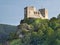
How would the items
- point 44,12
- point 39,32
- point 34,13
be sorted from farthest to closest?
point 44,12, point 34,13, point 39,32

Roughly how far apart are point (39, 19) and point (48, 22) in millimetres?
3146

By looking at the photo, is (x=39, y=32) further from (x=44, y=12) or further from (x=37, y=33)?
(x=44, y=12)

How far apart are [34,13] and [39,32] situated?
894 centimetres

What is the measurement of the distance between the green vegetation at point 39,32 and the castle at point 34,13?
3.87 ft

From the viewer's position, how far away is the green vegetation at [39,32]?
6944 centimetres

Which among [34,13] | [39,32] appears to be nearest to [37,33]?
[39,32]

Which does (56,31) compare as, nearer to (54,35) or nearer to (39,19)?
(54,35)

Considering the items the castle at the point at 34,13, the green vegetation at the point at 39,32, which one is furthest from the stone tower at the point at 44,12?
the green vegetation at the point at 39,32

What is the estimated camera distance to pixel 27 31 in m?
75.7

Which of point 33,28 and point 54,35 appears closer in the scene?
point 54,35

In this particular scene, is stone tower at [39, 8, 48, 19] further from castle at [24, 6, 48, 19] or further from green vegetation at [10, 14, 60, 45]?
green vegetation at [10, 14, 60, 45]

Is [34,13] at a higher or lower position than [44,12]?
lower

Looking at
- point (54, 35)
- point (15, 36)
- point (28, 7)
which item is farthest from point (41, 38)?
point (28, 7)

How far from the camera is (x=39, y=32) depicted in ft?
239
